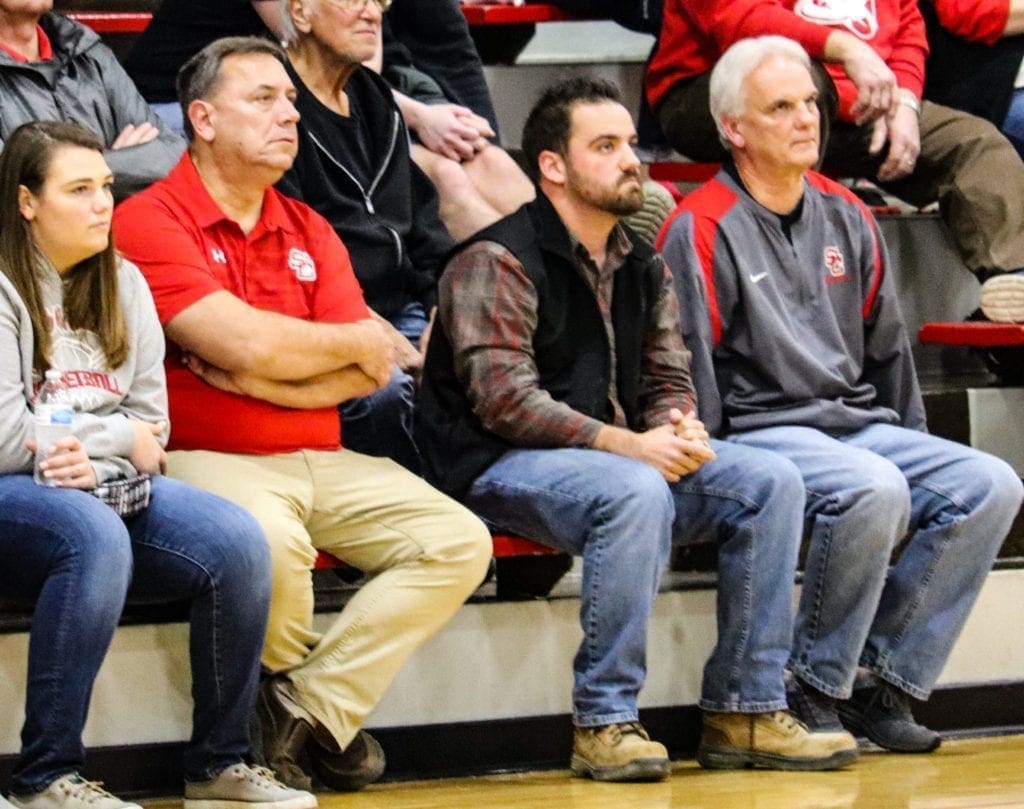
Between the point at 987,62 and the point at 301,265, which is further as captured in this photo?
the point at 987,62

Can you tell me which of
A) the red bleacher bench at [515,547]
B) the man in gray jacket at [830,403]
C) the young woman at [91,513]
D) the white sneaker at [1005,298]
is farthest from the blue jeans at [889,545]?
the young woman at [91,513]

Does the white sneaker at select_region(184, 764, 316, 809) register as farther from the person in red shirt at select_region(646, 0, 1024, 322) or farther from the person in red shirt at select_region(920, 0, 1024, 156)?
the person in red shirt at select_region(920, 0, 1024, 156)

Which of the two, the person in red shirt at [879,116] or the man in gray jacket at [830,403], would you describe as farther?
the person in red shirt at [879,116]

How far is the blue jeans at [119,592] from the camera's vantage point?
2568mm

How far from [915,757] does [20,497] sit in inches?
64.7

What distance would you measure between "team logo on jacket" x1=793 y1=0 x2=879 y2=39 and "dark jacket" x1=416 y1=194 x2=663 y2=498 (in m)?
1.12

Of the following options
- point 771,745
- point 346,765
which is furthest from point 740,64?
point 346,765

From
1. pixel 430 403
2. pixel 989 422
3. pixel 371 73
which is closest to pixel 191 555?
pixel 430 403

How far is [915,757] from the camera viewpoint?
3.27 meters

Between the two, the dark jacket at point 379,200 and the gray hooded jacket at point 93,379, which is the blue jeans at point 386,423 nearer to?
the dark jacket at point 379,200

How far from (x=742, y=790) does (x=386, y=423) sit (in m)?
0.91

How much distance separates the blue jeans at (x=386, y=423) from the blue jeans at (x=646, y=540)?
0.20 metres

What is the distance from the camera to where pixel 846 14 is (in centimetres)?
414

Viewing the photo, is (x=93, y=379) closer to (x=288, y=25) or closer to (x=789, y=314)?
(x=288, y=25)
